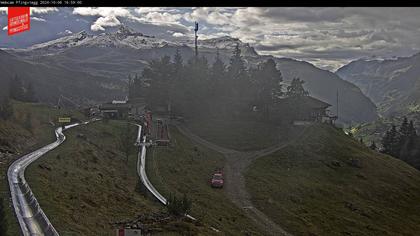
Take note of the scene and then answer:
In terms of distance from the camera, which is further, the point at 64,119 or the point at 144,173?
the point at 64,119

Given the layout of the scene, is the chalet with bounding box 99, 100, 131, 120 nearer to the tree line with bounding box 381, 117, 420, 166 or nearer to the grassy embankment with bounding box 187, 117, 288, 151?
the grassy embankment with bounding box 187, 117, 288, 151

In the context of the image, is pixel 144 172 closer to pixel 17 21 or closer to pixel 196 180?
pixel 196 180

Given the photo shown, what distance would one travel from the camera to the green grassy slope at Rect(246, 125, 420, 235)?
133 ft

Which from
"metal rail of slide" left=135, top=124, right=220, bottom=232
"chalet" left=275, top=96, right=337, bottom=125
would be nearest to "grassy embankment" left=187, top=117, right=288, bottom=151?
"chalet" left=275, top=96, right=337, bottom=125

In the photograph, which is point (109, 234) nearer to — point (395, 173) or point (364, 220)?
point (364, 220)

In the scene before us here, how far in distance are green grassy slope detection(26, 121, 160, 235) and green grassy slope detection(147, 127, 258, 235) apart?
3206 millimetres

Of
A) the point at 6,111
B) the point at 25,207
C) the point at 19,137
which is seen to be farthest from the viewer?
the point at 6,111

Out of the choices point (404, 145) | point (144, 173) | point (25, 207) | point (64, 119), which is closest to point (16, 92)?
point (64, 119)

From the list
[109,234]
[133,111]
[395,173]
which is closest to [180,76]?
[133,111]

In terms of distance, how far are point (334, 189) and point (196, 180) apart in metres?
18.5

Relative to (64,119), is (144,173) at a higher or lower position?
higher

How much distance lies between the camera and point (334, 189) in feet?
171

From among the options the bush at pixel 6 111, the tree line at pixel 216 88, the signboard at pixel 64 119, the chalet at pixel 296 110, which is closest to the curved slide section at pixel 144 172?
the signboard at pixel 64 119

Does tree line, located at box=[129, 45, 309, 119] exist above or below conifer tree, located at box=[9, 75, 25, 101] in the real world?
above
